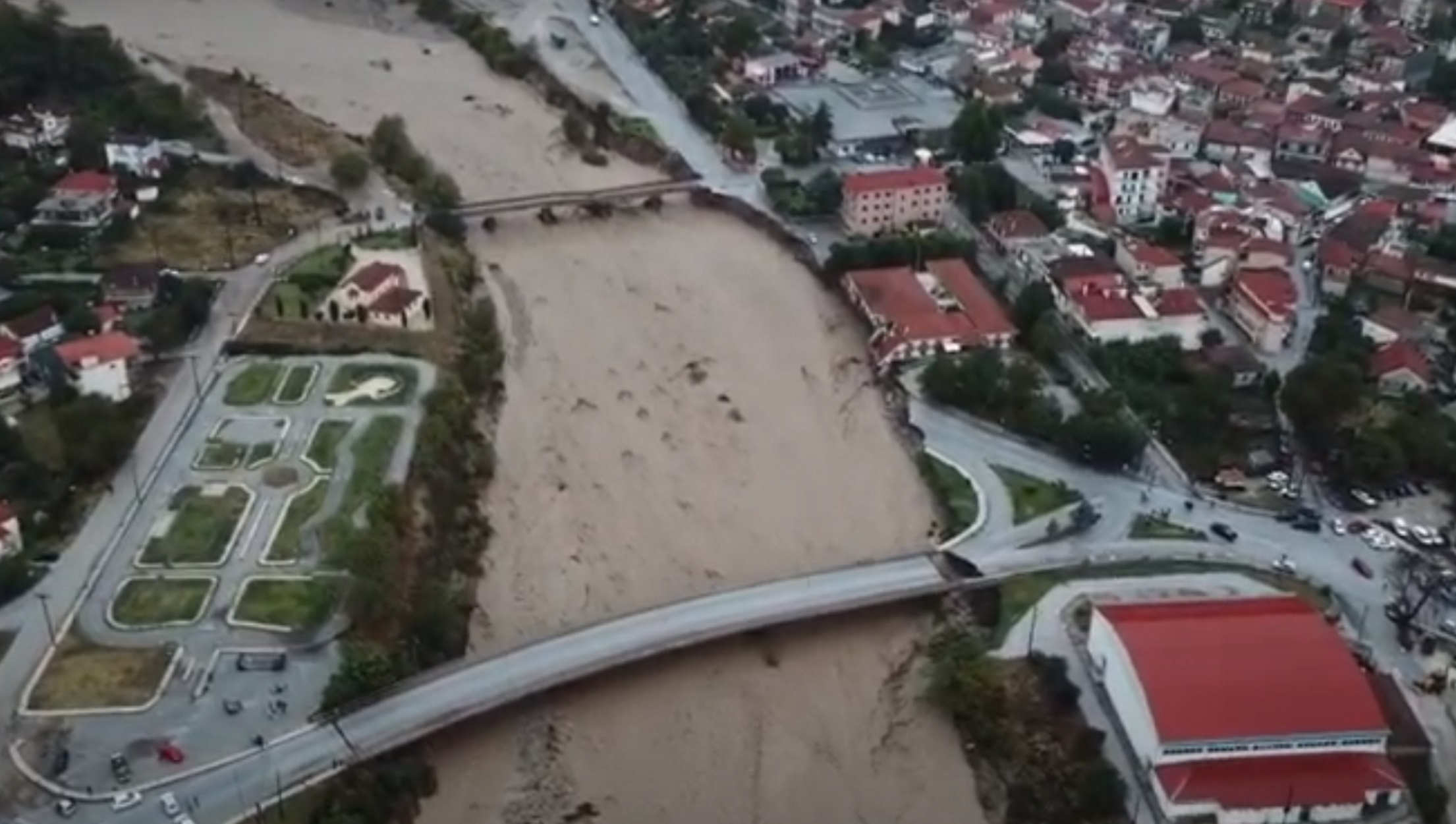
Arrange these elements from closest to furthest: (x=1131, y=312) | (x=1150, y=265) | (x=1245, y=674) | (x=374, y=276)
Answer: (x=1245, y=674), (x=1131, y=312), (x=374, y=276), (x=1150, y=265)

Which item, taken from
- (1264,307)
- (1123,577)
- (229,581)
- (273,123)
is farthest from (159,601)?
(273,123)

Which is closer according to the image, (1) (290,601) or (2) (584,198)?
(1) (290,601)

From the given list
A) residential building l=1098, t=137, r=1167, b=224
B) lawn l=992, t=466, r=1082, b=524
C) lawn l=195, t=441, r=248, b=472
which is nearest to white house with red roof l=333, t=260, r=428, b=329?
lawn l=195, t=441, r=248, b=472

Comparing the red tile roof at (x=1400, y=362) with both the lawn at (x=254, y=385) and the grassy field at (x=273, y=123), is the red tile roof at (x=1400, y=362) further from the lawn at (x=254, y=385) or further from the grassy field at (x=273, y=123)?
the grassy field at (x=273, y=123)

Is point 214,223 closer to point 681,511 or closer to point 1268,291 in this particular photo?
point 681,511

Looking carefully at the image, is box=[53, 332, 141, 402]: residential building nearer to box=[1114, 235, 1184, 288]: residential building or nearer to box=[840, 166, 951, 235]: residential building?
box=[840, 166, 951, 235]: residential building

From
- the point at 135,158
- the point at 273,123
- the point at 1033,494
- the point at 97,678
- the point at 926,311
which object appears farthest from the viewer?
the point at 273,123
